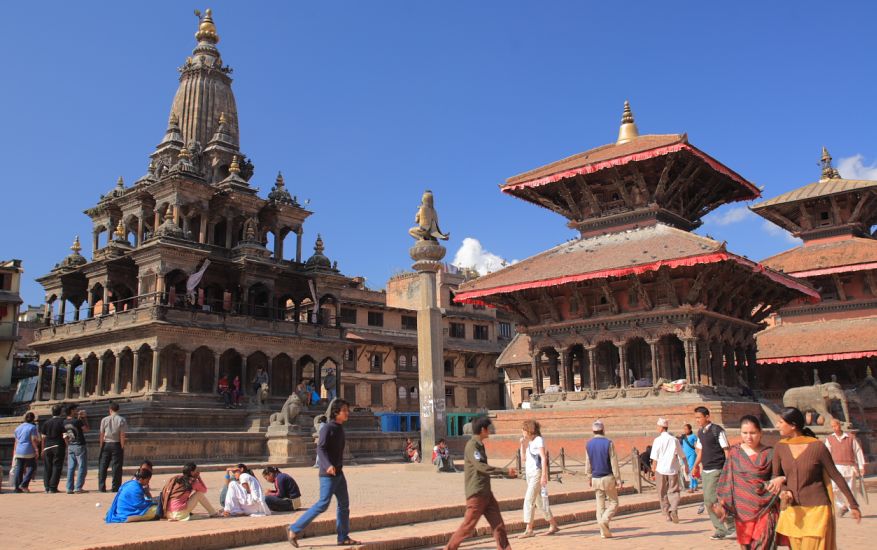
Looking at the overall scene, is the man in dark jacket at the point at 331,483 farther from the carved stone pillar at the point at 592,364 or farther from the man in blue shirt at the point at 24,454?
the carved stone pillar at the point at 592,364

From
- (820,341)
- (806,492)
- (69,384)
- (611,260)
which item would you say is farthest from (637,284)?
(69,384)

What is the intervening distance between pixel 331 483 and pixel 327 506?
267 mm

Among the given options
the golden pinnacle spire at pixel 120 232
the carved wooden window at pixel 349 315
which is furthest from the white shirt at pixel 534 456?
the carved wooden window at pixel 349 315

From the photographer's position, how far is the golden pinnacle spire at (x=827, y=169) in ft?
127

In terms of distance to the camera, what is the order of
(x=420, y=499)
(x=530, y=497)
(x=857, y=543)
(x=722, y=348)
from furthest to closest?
(x=722, y=348)
(x=420, y=499)
(x=530, y=497)
(x=857, y=543)

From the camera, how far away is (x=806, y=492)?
21.5ft

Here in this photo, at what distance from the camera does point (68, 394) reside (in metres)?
42.5

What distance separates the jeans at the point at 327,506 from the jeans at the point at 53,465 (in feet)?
29.1

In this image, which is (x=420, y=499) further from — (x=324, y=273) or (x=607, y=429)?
(x=324, y=273)

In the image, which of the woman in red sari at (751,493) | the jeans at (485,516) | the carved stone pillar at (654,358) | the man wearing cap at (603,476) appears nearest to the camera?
the woman in red sari at (751,493)

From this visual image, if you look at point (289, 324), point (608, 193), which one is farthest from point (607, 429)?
point (289, 324)

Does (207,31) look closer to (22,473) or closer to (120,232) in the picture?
(120,232)

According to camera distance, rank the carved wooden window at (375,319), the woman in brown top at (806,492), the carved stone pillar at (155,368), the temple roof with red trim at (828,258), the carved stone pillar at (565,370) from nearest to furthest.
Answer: the woman in brown top at (806,492) → the carved stone pillar at (565,370) → the temple roof with red trim at (828,258) → the carved stone pillar at (155,368) → the carved wooden window at (375,319)

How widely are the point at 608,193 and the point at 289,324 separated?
1980 centimetres
